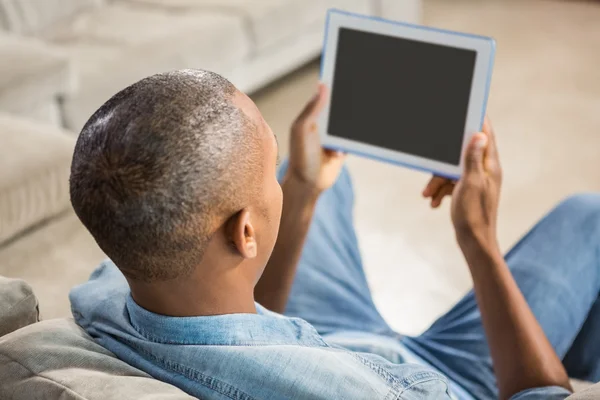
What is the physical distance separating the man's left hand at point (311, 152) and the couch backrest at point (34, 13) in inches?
63.6

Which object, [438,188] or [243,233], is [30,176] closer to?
[438,188]

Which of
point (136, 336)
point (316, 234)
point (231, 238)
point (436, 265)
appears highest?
point (231, 238)

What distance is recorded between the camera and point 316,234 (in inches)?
58.9

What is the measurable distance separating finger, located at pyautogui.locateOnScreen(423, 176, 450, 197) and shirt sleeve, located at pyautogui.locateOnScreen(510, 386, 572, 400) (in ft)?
1.37

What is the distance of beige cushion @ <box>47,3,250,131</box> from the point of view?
2.38m

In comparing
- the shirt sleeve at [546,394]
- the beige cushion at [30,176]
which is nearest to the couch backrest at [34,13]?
the beige cushion at [30,176]

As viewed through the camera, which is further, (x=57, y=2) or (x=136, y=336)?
(x=57, y=2)

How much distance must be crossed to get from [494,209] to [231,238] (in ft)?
1.78

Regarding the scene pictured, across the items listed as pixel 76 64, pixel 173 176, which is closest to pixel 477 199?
pixel 173 176

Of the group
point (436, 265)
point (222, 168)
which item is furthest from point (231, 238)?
point (436, 265)

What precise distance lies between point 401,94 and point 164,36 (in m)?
1.41

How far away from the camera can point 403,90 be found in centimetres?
140

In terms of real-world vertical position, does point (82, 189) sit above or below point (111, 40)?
above

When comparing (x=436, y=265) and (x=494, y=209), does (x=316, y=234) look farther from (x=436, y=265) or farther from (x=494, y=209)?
(x=436, y=265)
